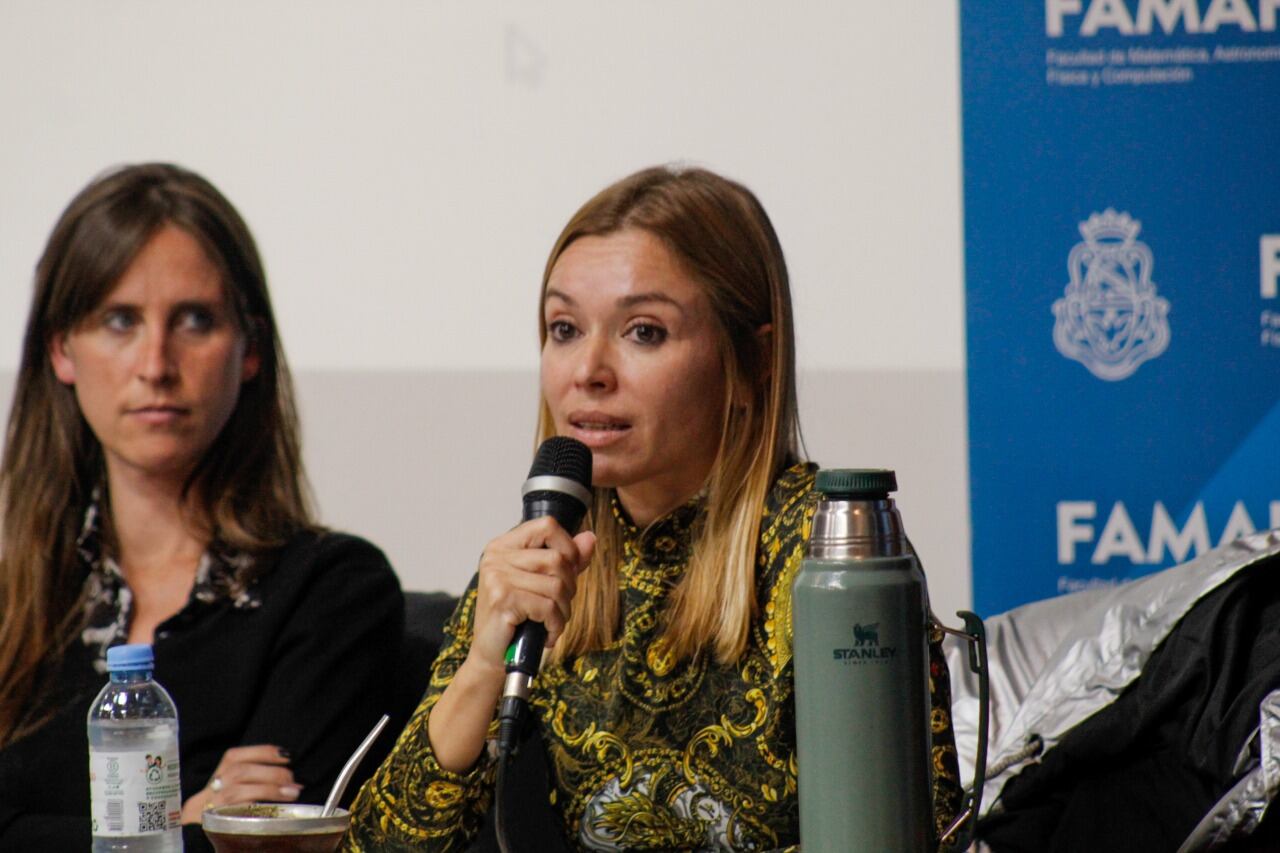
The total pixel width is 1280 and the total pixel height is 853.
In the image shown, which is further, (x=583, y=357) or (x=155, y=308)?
(x=155, y=308)

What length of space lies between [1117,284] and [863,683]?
187 centimetres

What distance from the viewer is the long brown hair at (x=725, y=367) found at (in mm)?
1773

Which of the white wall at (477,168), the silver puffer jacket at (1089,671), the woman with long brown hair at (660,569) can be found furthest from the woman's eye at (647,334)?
the white wall at (477,168)

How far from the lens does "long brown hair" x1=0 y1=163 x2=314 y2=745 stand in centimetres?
243

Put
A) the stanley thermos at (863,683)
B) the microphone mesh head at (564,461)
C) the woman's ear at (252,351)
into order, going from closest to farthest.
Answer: the stanley thermos at (863,683), the microphone mesh head at (564,461), the woman's ear at (252,351)

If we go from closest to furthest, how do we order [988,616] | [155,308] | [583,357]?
[583,357] < [155,308] < [988,616]

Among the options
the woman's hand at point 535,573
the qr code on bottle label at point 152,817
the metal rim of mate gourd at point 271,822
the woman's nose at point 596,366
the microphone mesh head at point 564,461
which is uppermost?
the woman's nose at point 596,366

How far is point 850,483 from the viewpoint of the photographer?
1.15 meters

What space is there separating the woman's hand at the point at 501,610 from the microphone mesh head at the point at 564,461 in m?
0.05

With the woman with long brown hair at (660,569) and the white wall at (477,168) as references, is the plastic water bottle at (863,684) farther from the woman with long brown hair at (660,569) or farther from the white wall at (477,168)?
the white wall at (477,168)

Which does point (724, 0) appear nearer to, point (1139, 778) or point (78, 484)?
point (78, 484)

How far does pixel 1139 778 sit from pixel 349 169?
190 centimetres

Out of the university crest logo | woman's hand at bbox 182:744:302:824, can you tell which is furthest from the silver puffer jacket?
woman's hand at bbox 182:744:302:824

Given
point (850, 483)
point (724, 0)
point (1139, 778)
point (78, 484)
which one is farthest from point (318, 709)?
point (724, 0)
